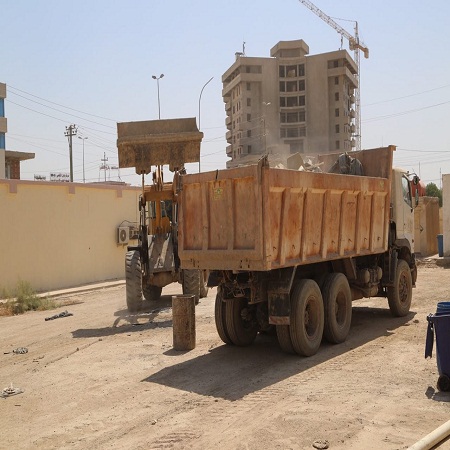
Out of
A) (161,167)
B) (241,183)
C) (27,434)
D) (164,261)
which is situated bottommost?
(27,434)

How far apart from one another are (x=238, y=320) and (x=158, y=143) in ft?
17.8

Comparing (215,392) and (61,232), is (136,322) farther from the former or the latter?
(61,232)

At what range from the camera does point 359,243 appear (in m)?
9.62

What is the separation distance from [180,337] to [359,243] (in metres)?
3.44

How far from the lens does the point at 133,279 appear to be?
1273 centimetres

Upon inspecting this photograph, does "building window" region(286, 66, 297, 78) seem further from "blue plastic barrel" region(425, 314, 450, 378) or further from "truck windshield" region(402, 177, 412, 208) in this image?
"blue plastic barrel" region(425, 314, 450, 378)

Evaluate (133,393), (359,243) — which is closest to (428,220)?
(359,243)

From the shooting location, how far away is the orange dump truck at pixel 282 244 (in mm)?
7574

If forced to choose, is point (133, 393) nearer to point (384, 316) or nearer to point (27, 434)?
point (27, 434)

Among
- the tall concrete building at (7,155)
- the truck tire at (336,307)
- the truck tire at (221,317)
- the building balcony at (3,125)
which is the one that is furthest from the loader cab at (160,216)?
the building balcony at (3,125)

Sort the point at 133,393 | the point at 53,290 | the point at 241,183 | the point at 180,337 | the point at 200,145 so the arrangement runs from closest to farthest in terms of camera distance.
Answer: the point at 133,393 → the point at 241,183 → the point at 180,337 → the point at 200,145 → the point at 53,290

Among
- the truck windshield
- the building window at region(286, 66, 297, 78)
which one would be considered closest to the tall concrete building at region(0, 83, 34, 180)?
the truck windshield

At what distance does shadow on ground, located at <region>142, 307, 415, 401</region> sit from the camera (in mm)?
6977

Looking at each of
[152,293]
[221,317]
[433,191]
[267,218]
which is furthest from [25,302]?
[433,191]
